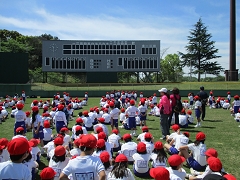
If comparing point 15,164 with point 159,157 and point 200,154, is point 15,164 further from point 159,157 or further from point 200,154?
point 200,154

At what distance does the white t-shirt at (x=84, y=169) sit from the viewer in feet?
10.9

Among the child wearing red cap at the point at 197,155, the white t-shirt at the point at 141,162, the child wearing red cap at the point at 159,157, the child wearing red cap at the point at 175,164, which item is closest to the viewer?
the child wearing red cap at the point at 175,164

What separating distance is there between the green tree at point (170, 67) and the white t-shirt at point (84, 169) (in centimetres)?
6516

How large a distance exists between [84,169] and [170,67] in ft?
227

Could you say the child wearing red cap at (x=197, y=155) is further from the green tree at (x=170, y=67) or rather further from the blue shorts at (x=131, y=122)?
the green tree at (x=170, y=67)

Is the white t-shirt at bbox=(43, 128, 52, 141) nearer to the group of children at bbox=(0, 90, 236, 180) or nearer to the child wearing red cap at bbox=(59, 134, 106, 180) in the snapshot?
the group of children at bbox=(0, 90, 236, 180)

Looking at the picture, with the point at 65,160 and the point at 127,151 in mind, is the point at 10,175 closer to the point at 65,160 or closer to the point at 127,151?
the point at 65,160

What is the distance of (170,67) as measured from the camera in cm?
7044

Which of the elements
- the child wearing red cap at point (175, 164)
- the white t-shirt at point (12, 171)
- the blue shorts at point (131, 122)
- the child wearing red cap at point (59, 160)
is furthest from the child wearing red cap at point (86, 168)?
the blue shorts at point (131, 122)

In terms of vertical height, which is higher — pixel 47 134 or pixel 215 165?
pixel 215 165

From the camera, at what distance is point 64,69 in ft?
141

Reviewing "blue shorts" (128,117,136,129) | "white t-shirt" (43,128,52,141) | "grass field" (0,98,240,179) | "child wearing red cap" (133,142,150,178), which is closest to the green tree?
"grass field" (0,98,240,179)

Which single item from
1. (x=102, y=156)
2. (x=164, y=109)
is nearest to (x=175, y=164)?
(x=102, y=156)

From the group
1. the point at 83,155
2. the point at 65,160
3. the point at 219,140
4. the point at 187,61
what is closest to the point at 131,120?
the point at 219,140
